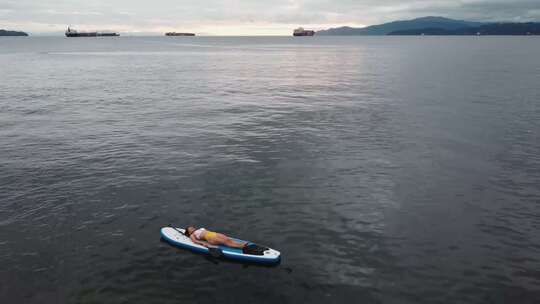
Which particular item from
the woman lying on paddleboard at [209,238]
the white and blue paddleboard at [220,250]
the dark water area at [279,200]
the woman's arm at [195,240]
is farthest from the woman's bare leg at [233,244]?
the woman's arm at [195,240]

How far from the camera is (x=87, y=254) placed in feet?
98.1

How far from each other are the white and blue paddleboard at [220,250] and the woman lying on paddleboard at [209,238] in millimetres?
275

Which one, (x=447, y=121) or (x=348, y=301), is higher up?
(x=447, y=121)

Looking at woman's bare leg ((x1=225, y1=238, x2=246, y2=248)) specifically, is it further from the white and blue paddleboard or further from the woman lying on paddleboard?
the white and blue paddleboard

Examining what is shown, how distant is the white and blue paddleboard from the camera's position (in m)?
28.4

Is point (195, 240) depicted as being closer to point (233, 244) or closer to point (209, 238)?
point (209, 238)

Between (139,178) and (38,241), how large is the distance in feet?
43.5

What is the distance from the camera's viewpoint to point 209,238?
3028 cm

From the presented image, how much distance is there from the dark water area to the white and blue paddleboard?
0.66 metres

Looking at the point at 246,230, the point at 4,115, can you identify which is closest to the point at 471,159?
the point at 246,230

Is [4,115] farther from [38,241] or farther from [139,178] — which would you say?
[38,241]

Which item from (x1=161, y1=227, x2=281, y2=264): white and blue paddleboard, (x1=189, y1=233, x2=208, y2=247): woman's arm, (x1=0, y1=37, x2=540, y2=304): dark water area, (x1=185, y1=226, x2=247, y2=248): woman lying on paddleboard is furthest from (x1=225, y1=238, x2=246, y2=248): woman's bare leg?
(x1=189, y1=233, x2=208, y2=247): woman's arm

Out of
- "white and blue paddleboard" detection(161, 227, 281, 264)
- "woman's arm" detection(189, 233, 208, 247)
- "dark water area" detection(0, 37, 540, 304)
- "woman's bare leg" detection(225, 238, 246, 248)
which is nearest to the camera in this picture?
"dark water area" detection(0, 37, 540, 304)

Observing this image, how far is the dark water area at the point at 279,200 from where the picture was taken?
26766 millimetres
